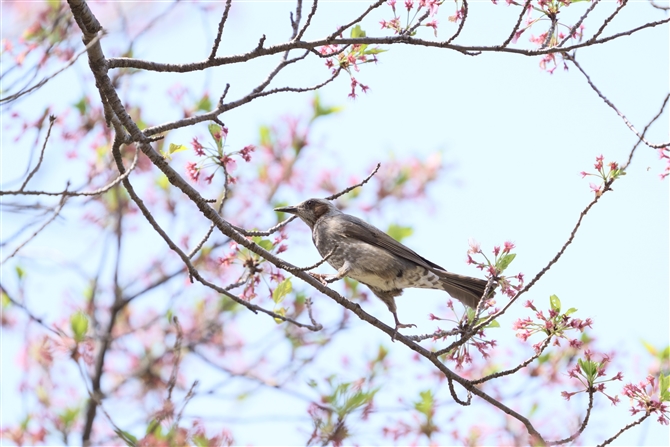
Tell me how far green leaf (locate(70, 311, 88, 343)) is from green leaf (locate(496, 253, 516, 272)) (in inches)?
124

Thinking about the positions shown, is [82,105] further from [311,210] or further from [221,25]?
[221,25]

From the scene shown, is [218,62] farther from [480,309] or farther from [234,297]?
[480,309]

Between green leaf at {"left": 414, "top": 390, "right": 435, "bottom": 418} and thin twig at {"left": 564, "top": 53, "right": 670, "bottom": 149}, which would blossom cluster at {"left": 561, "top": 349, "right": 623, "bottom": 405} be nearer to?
thin twig at {"left": 564, "top": 53, "right": 670, "bottom": 149}

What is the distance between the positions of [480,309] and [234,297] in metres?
1.33

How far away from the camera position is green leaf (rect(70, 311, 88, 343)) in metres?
5.22

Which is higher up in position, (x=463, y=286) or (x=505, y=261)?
(x=463, y=286)

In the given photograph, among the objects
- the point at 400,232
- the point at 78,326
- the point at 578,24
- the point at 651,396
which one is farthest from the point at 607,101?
the point at 78,326

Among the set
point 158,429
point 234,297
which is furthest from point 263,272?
point 158,429

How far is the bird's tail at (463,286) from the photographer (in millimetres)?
5270

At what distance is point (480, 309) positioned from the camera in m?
3.86

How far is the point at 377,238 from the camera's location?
5.84 metres

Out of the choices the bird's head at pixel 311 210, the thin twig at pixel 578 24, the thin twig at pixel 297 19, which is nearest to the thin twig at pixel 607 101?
the thin twig at pixel 578 24

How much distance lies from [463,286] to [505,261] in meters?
1.72

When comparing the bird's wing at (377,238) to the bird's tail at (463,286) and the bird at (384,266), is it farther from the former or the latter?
the bird's tail at (463,286)
